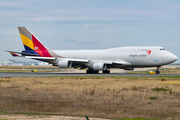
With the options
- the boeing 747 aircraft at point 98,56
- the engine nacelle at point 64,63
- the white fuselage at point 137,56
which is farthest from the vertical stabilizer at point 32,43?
the white fuselage at point 137,56

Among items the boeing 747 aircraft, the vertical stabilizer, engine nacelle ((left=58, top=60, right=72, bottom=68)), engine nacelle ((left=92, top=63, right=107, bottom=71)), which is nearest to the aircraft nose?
the boeing 747 aircraft

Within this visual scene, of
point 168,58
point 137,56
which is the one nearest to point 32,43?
point 137,56

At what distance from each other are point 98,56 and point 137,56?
7.65 meters

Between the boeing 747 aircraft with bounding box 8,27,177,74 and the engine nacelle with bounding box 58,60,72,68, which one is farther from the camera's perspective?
the engine nacelle with bounding box 58,60,72,68

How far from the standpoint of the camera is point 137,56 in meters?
45.2

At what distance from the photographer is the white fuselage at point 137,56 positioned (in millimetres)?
44469

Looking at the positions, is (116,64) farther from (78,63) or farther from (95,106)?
(95,106)

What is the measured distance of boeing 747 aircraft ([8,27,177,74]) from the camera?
44.8 m

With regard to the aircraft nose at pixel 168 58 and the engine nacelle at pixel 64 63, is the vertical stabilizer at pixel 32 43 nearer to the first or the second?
the engine nacelle at pixel 64 63

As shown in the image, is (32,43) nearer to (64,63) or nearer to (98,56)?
(64,63)

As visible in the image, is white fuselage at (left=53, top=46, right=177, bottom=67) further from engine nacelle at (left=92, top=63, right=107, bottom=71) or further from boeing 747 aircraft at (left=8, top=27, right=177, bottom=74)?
engine nacelle at (left=92, top=63, right=107, bottom=71)

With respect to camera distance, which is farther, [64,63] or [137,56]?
[64,63]

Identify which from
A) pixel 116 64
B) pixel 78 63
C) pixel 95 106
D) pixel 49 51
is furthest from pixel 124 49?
pixel 95 106

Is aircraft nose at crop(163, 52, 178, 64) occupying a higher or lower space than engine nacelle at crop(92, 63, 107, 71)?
higher
